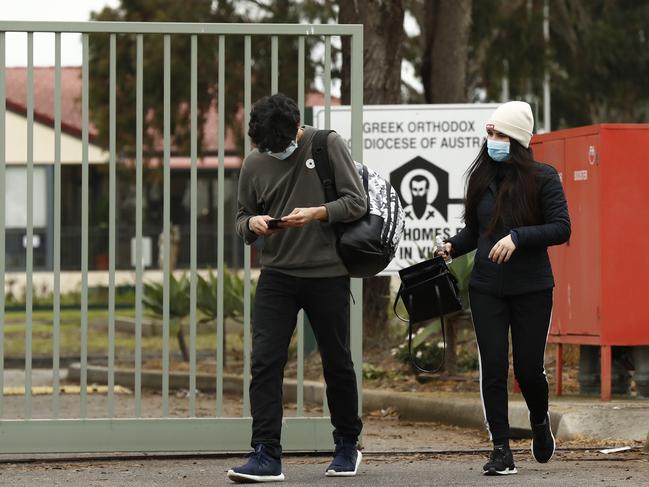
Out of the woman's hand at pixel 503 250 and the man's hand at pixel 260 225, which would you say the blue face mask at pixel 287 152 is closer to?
the man's hand at pixel 260 225

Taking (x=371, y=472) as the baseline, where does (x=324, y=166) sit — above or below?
above

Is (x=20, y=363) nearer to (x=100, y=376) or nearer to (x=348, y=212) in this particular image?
(x=100, y=376)

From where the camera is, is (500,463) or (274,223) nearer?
(274,223)

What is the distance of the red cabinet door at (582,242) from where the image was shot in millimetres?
9555

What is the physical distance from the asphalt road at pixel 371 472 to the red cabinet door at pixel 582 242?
1.62 meters

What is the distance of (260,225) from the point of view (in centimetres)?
698

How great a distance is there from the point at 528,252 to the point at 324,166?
100 cm

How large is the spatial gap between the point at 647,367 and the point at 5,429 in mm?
3925

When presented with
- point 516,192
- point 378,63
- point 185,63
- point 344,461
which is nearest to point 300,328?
point 344,461

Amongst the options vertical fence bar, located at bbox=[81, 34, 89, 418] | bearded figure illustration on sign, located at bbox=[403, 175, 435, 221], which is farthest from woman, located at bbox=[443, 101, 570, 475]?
bearded figure illustration on sign, located at bbox=[403, 175, 435, 221]

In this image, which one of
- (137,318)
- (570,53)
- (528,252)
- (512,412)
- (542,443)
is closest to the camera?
(528,252)

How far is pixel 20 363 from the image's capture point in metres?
18.9

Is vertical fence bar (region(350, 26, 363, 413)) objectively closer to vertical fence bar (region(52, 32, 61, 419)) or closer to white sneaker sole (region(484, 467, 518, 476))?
white sneaker sole (region(484, 467, 518, 476))

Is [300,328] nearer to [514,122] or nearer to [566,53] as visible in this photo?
[514,122]
